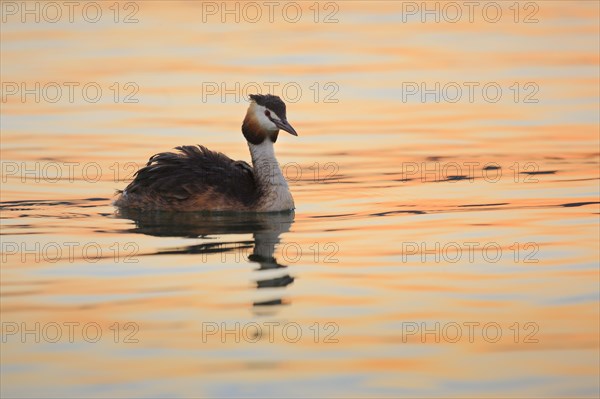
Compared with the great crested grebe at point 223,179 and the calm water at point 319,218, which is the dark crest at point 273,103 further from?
the calm water at point 319,218

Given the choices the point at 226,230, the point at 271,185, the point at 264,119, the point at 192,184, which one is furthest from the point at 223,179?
the point at 226,230

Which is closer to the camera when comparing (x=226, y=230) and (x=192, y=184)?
(x=226, y=230)

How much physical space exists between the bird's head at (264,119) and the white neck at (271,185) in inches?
9.8

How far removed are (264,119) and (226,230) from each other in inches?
72.4

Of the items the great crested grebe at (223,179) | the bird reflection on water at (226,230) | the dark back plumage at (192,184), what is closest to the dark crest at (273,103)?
the great crested grebe at (223,179)

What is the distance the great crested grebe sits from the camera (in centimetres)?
1656

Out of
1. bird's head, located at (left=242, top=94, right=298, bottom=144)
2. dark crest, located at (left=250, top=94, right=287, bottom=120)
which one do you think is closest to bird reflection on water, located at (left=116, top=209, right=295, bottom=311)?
bird's head, located at (left=242, top=94, right=298, bottom=144)

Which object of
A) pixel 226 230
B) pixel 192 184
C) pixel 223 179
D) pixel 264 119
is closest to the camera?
pixel 226 230

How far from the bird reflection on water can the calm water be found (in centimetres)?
5

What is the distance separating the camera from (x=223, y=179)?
1670 centimetres

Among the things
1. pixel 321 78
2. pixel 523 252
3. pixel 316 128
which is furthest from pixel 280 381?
pixel 321 78

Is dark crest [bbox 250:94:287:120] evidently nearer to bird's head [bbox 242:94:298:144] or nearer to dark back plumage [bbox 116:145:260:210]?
bird's head [bbox 242:94:298:144]

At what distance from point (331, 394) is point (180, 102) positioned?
48.7 feet

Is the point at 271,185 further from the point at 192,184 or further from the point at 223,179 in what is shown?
the point at 192,184
